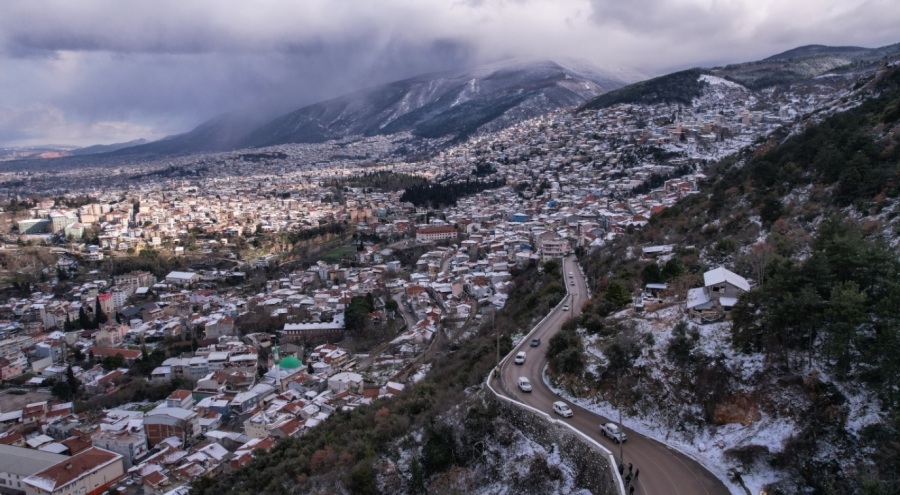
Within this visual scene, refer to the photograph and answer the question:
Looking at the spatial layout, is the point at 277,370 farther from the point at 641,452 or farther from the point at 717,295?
the point at 641,452

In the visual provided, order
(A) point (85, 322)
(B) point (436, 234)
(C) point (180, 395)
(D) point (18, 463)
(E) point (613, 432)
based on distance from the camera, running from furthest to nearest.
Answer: (B) point (436, 234) → (A) point (85, 322) → (C) point (180, 395) → (D) point (18, 463) → (E) point (613, 432)

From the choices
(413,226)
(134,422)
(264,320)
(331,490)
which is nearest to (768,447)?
(331,490)

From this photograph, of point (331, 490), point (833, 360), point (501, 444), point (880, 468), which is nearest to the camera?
point (880, 468)

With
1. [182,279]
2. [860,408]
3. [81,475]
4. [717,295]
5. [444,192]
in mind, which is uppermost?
[717,295]

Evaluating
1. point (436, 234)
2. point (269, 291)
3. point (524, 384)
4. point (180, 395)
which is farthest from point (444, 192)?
point (524, 384)

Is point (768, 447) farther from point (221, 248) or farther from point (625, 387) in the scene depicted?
point (221, 248)

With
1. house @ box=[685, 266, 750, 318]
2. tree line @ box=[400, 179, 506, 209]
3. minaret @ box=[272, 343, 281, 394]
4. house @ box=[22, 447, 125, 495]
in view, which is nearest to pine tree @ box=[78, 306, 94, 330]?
minaret @ box=[272, 343, 281, 394]

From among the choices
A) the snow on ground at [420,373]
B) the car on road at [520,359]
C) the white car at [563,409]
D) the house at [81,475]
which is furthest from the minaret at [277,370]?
the white car at [563,409]
